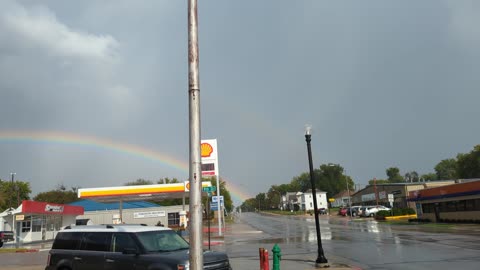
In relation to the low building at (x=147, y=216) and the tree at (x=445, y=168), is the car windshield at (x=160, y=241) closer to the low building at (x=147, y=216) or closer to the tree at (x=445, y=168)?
the low building at (x=147, y=216)

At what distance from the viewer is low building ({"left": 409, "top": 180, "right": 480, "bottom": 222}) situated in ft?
125

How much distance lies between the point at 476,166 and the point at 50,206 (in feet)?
327

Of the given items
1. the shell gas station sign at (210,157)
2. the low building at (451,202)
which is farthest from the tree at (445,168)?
the shell gas station sign at (210,157)

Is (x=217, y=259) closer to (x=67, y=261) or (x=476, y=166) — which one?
(x=67, y=261)

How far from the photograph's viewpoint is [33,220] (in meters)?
42.4

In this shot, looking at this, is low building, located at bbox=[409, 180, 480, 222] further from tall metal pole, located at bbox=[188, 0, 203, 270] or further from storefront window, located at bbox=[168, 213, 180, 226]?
tall metal pole, located at bbox=[188, 0, 203, 270]

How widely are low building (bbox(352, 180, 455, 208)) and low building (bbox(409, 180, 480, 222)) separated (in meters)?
12.4

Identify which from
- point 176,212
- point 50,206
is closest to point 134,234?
point 50,206

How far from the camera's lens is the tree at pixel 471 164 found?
103925 mm

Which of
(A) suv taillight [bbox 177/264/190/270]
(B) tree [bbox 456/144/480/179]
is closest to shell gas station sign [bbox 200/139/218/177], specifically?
(A) suv taillight [bbox 177/264/190/270]

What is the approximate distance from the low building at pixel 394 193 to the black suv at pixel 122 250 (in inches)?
2218

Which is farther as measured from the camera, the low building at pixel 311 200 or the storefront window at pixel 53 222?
the low building at pixel 311 200

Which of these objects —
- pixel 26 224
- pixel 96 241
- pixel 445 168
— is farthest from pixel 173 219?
pixel 445 168

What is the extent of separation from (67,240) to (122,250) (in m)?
1.98
